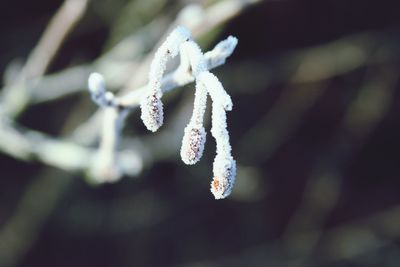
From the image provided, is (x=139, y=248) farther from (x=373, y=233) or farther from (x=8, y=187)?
(x=373, y=233)

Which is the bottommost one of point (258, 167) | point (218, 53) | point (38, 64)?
→ point (218, 53)

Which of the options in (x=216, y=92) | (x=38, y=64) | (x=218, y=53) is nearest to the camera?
(x=216, y=92)

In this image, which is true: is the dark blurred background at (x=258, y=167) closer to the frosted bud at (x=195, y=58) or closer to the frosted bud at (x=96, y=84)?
the frosted bud at (x=96, y=84)

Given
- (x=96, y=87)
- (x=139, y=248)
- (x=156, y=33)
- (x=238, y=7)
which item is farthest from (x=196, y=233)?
(x=96, y=87)

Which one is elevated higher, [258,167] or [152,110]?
[258,167]

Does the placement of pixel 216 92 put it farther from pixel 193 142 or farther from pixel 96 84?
pixel 96 84

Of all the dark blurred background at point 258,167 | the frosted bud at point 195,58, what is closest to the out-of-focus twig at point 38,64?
the dark blurred background at point 258,167

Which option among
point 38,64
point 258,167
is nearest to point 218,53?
point 38,64
